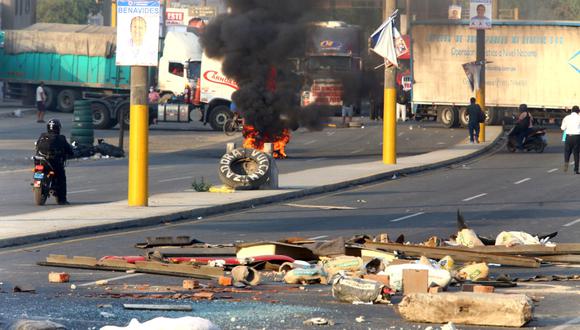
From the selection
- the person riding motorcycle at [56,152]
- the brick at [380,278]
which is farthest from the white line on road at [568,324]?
the person riding motorcycle at [56,152]

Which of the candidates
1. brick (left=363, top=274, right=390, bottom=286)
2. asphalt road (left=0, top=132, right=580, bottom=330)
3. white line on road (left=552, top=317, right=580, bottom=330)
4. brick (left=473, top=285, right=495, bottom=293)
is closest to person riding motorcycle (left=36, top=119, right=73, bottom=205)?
asphalt road (left=0, top=132, right=580, bottom=330)

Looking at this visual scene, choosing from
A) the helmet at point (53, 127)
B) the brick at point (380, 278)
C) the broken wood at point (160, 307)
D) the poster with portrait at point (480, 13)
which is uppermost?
the poster with portrait at point (480, 13)

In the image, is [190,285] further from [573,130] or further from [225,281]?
[573,130]

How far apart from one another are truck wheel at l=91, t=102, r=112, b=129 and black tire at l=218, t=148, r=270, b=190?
2509 cm

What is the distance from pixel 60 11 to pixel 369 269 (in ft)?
383

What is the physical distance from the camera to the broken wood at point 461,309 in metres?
11.6

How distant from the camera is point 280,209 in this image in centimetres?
2417

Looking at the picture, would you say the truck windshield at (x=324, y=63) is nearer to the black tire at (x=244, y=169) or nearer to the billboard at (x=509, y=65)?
the black tire at (x=244, y=169)

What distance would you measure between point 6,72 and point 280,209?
45.1 meters

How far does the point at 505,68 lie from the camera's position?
54281mm

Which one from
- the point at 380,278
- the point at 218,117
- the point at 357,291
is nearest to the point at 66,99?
the point at 218,117

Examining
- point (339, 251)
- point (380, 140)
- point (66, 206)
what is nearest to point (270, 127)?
point (66, 206)

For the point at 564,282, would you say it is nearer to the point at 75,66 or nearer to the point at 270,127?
the point at 270,127

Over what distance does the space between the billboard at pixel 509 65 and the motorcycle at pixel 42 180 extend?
97.4 feet
